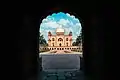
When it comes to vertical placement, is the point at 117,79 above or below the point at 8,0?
below

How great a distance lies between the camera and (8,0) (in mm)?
5047

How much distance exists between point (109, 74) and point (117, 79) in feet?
2.20

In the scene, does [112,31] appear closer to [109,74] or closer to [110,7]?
[110,7]

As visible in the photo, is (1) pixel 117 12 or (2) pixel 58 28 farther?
(2) pixel 58 28

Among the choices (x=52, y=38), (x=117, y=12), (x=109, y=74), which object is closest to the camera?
(x=117, y=12)

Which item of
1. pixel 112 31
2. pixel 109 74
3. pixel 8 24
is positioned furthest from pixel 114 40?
pixel 8 24

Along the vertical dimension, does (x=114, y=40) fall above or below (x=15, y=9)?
below

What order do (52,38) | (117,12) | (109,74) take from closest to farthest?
(117,12) < (109,74) < (52,38)

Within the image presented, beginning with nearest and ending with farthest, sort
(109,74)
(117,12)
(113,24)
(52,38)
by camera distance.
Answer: (117,12)
(113,24)
(109,74)
(52,38)

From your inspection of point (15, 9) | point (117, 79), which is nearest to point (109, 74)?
point (117, 79)

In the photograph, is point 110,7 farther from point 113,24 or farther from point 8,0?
point 8,0

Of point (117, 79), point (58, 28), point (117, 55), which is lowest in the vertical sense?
point (117, 79)

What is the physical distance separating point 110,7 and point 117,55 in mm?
1325

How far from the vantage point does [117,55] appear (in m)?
5.12
